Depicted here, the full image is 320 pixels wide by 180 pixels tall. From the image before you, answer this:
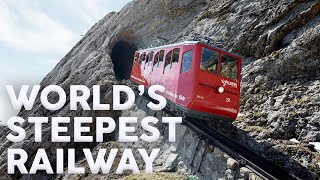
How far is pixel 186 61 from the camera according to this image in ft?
50.9

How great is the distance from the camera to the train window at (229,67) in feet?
50.0

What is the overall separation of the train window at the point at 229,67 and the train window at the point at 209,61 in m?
0.37

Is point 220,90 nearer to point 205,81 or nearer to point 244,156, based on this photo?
point 205,81

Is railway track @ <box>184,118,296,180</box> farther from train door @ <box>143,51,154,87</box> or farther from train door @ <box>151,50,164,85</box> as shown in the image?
train door @ <box>143,51,154,87</box>

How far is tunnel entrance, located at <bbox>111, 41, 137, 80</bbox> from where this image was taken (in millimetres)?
40469

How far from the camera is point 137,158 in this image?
1681 cm

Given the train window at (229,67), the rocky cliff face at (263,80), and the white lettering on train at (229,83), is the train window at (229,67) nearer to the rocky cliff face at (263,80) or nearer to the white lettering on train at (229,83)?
the white lettering on train at (229,83)

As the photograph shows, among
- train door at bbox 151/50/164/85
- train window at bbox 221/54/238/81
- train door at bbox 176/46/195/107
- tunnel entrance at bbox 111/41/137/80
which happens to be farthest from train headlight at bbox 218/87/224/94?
tunnel entrance at bbox 111/41/137/80

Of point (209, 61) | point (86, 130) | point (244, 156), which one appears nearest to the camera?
point (244, 156)

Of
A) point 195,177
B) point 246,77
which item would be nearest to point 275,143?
point 195,177

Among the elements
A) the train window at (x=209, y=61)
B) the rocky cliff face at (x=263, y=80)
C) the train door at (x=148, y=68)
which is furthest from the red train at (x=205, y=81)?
the train door at (x=148, y=68)

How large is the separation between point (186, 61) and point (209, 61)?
1.17 m

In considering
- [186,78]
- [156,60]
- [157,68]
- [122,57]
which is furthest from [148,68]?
[122,57]

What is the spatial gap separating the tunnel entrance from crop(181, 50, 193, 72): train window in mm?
24396
